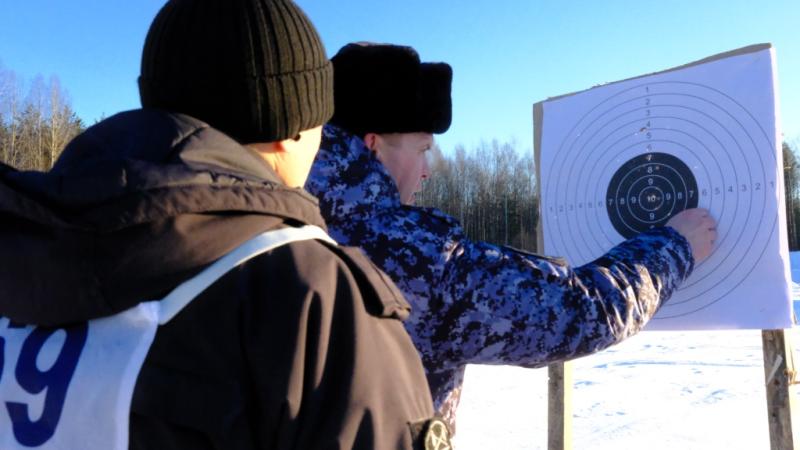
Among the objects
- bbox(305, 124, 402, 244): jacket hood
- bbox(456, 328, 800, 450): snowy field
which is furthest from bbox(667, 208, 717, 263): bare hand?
bbox(456, 328, 800, 450): snowy field

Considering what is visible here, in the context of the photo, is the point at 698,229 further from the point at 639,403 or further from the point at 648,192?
the point at 639,403

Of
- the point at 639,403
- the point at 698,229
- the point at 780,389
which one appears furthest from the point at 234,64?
the point at 639,403

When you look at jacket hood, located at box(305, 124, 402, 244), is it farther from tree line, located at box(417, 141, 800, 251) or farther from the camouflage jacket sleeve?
tree line, located at box(417, 141, 800, 251)

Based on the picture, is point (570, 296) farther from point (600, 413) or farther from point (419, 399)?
point (600, 413)

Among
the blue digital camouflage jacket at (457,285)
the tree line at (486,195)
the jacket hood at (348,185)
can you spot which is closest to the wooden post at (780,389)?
the blue digital camouflage jacket at (457,285)

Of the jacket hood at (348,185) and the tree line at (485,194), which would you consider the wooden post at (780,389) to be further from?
the tree line at (485,194)

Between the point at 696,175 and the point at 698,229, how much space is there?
24 centimetres

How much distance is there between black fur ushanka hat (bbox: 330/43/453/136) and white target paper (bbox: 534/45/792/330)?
97cm

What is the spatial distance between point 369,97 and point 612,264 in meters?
0.58

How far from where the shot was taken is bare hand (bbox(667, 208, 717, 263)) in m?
1.83

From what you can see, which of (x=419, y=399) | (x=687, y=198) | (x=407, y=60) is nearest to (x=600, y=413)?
(x=687, y=198)

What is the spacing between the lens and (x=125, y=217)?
57 cm

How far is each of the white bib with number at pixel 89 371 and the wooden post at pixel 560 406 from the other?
6.04ft

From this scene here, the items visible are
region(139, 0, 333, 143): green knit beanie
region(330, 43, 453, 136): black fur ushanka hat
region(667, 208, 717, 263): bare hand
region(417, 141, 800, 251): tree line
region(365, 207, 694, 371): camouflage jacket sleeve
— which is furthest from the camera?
region(417, 141, 800, 251): tree line
